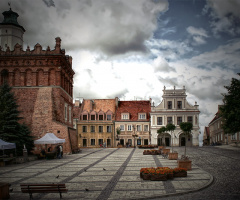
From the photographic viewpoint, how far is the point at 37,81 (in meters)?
33.8

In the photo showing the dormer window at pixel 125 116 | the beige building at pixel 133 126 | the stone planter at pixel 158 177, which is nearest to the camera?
the stone planter at pixel 158 177

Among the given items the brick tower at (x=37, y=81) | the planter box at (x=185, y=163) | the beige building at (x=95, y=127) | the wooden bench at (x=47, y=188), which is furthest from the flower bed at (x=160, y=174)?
the beige building at (x=95, y=127)

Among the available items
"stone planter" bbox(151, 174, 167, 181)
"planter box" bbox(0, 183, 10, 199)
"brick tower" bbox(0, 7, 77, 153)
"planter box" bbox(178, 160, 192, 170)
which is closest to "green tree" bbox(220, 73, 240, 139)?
"planter box" bbox(178, 160, 192, 170)

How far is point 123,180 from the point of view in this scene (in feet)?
44.6

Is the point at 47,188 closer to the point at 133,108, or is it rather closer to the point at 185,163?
the point at 185,163

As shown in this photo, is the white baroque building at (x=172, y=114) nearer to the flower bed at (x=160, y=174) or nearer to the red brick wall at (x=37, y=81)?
the red brick wall at (x=37, y=81)

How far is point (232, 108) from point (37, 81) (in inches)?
971

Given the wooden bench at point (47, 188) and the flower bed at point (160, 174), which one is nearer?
the wooden bench at point (47, 188)

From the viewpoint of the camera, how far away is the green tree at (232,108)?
33344mm

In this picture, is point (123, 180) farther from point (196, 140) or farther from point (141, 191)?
point (196, 140)

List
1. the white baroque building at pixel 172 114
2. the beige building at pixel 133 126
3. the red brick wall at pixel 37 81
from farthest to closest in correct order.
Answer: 1. the beige building at pixel 133 126
2. the white baroque building at pixel 172 114
3. the red brick wall at pixel 37 81

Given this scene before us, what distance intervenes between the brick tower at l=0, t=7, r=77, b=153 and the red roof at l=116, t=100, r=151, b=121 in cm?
2667

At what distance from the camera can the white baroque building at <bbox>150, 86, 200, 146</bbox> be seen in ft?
186

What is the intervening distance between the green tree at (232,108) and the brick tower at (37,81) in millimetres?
19814
